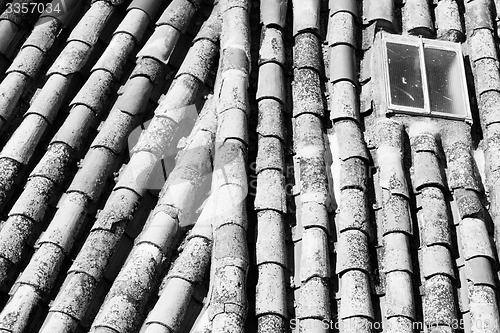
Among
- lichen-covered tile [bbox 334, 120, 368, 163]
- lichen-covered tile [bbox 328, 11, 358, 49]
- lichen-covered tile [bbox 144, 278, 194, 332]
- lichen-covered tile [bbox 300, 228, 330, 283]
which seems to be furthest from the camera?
lichen-covered tile [bbox 328, 11, 358, 49]

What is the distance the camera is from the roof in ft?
22.3

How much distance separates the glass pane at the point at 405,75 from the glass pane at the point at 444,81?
3.8 inches

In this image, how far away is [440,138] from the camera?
26.1ft

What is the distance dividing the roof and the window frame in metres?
0.06

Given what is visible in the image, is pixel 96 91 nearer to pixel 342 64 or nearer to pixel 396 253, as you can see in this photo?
pixel 342 64

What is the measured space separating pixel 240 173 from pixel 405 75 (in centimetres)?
186

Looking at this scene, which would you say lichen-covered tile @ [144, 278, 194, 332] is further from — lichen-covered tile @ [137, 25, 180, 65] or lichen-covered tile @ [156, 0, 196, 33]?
lichen-covered tile @ [156, 0, 196, 33]

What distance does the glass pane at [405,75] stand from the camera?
8086 millimetres

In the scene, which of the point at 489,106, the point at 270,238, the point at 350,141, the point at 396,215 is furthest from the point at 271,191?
the point at 489,106

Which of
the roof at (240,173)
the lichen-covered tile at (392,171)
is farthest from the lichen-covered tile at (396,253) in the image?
the lichen-covered tile at (392,171)

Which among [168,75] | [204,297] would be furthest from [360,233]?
[168,75]

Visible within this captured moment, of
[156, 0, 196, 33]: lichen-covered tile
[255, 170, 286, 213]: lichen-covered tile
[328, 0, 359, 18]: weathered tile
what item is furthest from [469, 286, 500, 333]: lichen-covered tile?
[156, 0, 196, 33]: lichen-covered tile

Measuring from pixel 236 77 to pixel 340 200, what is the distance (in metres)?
1.43

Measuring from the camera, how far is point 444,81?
27.2 feet
